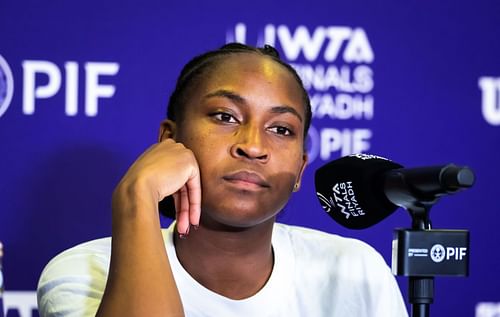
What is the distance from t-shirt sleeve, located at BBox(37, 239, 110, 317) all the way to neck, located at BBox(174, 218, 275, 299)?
0.15 meters

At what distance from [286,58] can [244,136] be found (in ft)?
2.19

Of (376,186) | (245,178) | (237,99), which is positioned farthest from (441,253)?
(237,99)

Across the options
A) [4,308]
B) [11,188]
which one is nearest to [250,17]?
[11,188]

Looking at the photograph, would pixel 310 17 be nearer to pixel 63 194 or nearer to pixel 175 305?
pixel 63 194

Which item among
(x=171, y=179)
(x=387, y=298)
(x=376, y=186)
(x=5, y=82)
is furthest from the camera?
(x=5, y=82)

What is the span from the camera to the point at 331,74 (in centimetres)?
220

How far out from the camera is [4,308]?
207 cm

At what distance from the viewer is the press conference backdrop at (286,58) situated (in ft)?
6.87

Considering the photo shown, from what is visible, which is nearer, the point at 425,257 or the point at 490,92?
the point at 425,257

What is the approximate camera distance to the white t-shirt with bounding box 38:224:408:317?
1.58 m

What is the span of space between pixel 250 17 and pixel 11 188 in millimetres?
675

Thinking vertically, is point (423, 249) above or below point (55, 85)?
below

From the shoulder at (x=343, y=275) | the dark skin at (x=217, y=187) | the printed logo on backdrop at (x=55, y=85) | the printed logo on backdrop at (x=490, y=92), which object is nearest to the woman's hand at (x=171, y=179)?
the dark skin at (x=217, y=187)

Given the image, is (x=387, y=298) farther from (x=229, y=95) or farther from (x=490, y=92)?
(x=490, y=92)
